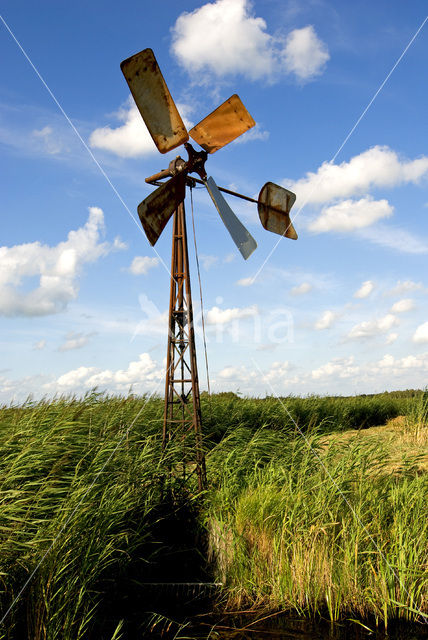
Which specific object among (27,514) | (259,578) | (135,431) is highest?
(135,431)

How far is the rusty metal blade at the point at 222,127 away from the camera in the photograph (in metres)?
6.44

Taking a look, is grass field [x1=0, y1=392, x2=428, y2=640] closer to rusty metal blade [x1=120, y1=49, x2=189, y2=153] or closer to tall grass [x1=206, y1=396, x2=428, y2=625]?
tall grass [x1=206, y1=396, x2=428, y2=625]

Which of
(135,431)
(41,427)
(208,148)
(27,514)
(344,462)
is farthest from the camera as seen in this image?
(135,431)

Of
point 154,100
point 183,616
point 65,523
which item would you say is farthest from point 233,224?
point 183,616

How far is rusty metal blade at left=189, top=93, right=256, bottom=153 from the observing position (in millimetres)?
6444

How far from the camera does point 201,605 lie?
4648mm

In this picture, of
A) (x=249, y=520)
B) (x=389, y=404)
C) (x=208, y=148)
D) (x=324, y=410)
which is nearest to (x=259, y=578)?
(x=249, y=520)

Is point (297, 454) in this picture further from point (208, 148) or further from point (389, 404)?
point (389, 404)

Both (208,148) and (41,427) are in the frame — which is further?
(208,148)

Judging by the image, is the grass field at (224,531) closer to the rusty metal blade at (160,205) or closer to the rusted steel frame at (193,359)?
the rusted steel frame at (193,359)

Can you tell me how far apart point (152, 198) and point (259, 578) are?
4636 millimetres

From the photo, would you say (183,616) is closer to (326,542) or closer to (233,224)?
(326,542)

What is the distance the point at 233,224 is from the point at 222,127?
4.35ft

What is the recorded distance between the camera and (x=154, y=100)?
591 centimetres
